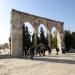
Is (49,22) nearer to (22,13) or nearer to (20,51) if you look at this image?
(22,13)

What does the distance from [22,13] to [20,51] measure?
603cm

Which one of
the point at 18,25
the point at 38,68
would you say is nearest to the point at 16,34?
the point at 18,25

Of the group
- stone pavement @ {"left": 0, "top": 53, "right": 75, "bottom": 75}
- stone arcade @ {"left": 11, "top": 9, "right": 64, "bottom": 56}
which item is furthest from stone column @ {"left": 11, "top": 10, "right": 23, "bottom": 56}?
stone pavement @ {"left": 0, "top": 53, "right": 75, "bottom": 75}

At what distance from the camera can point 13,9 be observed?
1059 inches

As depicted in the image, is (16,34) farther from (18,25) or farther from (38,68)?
(38,68)

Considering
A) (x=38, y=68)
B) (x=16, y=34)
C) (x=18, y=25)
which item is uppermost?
(x=18, y=25)

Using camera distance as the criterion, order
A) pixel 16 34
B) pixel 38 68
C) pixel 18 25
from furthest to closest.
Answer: pixel 18 25 < pixel 16 34 < pixel 38 68

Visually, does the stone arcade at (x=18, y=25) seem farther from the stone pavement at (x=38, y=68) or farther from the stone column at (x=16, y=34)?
the stone pavement at (x=38, y=68)

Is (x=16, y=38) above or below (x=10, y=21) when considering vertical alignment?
below

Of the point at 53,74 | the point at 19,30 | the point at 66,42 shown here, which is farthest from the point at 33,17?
the point at 53,74

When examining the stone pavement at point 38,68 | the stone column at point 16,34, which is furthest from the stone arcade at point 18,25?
the stone pavement at point 38,68

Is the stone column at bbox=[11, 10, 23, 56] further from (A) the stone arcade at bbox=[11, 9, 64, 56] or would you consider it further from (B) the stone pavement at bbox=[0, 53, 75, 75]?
(B) the stone pavement at bbox=[0, 53, 75, 75]

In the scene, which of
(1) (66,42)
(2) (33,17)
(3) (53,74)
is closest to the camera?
(3) (53,74)

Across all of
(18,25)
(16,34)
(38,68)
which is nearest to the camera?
(38,68)
